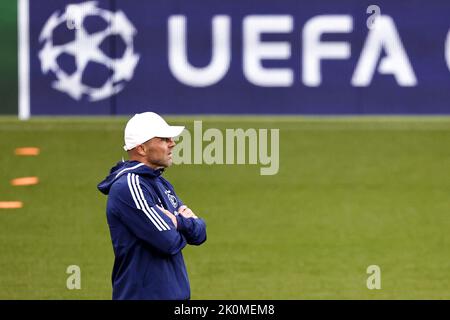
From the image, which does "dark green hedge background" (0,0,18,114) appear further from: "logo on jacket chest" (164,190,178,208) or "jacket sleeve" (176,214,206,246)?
"jacket sleeve" (176,214,206,246)

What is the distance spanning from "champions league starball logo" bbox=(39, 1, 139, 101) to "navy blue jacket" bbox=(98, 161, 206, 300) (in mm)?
7762

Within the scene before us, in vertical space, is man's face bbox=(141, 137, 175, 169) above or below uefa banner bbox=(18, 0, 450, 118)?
below

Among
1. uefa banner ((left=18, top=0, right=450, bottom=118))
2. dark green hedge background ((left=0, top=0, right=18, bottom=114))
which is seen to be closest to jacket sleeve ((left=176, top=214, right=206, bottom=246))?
uefa banner ((left=18, top=0, right=450, bottom=118))

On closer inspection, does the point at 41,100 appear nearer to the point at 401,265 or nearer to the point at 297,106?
the point at 297,106

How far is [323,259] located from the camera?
11.3 metres

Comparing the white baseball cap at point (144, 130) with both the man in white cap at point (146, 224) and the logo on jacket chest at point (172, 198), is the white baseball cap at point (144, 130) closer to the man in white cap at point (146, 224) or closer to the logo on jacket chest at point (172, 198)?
the man in white cap at point (146, 224)

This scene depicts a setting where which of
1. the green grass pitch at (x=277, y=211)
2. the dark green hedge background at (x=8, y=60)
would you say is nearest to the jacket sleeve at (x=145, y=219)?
the green grass pitch at (x=277, y=211)

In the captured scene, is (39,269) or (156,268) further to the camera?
(39,269)

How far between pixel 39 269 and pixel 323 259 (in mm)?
2470

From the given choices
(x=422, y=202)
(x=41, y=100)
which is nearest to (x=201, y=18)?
(x=41, y=100)

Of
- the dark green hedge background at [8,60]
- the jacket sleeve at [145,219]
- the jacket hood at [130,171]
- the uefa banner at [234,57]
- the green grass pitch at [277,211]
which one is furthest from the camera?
the dark green hedge background at [8,60]

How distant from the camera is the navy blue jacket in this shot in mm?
6539

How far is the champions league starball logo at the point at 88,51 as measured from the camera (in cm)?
1427
